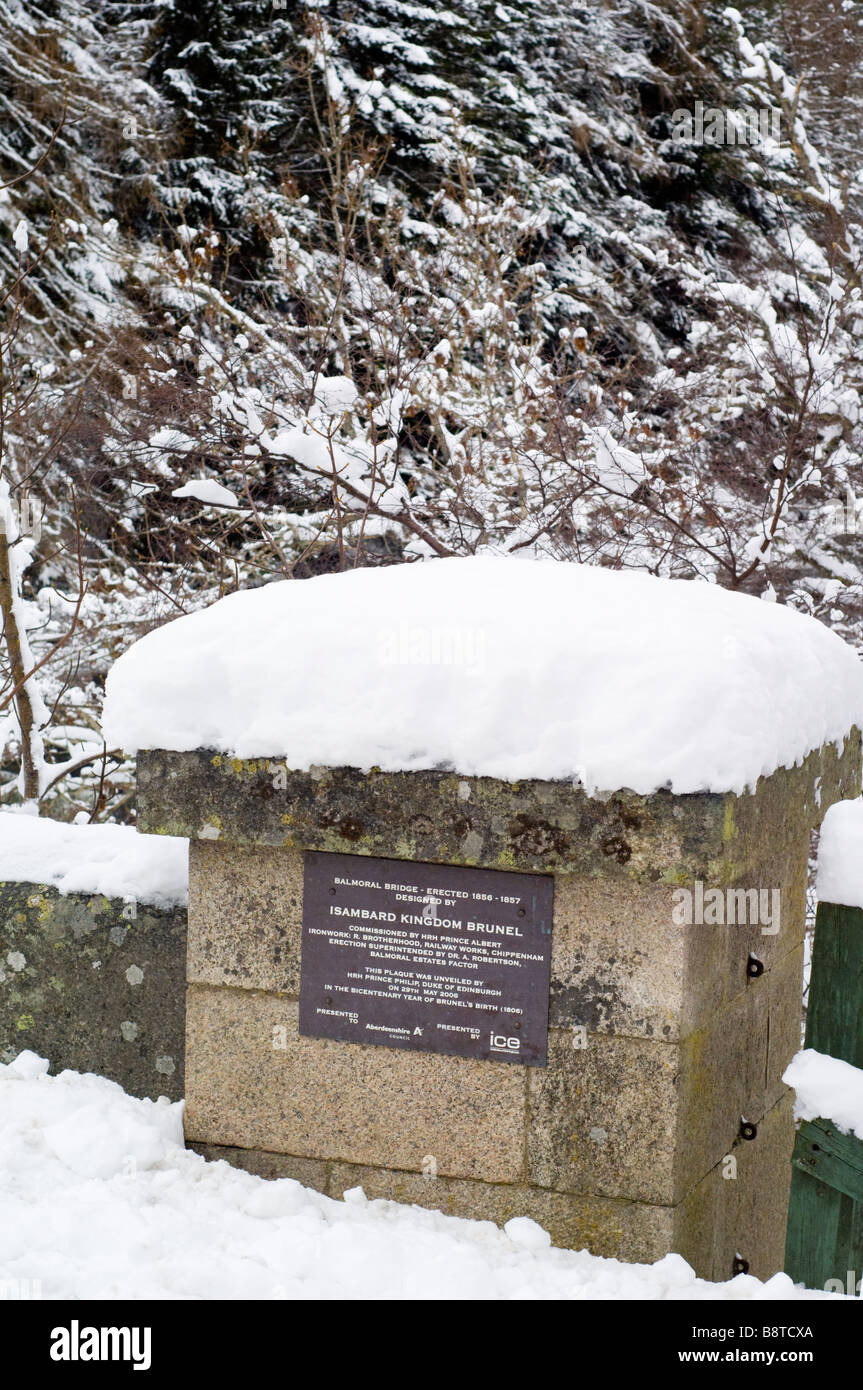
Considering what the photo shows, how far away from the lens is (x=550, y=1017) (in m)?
2.53

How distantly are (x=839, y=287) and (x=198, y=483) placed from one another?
362 centimetres

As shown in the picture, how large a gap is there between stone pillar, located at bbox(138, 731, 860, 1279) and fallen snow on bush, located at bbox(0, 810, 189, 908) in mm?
351

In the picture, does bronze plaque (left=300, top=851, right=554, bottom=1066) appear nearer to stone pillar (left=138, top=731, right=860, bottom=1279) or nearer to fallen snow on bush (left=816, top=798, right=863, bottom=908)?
stone pillar (left=138, top=731, right=860, bottom=1279)

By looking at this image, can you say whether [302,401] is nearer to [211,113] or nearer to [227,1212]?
[227,1212]

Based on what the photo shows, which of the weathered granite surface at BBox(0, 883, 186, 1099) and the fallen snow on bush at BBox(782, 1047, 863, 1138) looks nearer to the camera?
the fallen snow on bush at BBox(782, 1047, 863, 1138)

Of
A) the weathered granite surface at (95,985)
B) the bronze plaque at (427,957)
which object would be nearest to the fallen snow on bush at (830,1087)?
the bronze plaque at (427,957)

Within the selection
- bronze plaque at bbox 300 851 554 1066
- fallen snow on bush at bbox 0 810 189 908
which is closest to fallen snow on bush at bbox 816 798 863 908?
bronze plaque at bbox 300 851 554 1066

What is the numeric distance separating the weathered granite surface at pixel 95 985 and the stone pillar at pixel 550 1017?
0.90 feet

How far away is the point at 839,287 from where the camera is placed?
6.47m

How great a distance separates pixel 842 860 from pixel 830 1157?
646mm

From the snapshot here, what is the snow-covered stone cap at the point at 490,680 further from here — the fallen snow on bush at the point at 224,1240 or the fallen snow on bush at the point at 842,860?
the fallen snow on bush at the point at 224,1240

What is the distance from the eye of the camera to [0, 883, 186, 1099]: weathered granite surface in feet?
10.2

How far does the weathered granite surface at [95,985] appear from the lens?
3.10m

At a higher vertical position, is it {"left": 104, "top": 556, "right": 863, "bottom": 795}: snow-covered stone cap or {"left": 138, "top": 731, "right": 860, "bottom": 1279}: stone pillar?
{"left": 104, "top": 556, "right": 863, "bottom": 795}: snow-covered stone cap
